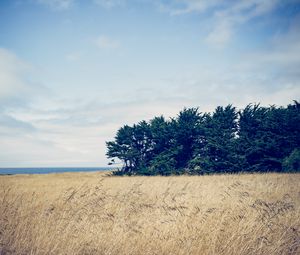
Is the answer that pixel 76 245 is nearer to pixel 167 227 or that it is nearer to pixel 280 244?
pixel 167 227

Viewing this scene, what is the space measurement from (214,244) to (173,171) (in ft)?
76.0

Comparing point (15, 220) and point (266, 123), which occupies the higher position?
point (266, 123)

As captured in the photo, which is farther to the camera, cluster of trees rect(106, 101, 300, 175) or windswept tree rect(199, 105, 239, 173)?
windswept tree rect(199, 105, 239, 173)

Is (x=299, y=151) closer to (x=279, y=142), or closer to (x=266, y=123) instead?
(x=279, y=142)

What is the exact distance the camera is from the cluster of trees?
22.6m

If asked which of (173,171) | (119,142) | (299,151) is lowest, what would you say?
(173,171)

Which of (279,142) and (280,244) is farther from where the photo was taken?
(279,142)

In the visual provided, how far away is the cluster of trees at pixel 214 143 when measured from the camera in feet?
74.3

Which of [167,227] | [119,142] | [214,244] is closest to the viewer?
[214,244]

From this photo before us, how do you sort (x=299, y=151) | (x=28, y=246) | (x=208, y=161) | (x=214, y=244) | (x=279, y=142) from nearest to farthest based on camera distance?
1. (x=214, y=244)
2. (x=28, y=246)
3. (x=299, y=151)
4. (x=279, y=142)
5. (x=208, y=161)

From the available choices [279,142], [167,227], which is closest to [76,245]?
[167,227]

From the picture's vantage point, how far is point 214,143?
25.8 metres

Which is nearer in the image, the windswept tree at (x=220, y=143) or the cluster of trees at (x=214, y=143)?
the cluster of trees at (x=214, y=143)

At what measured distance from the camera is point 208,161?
25719 mm
